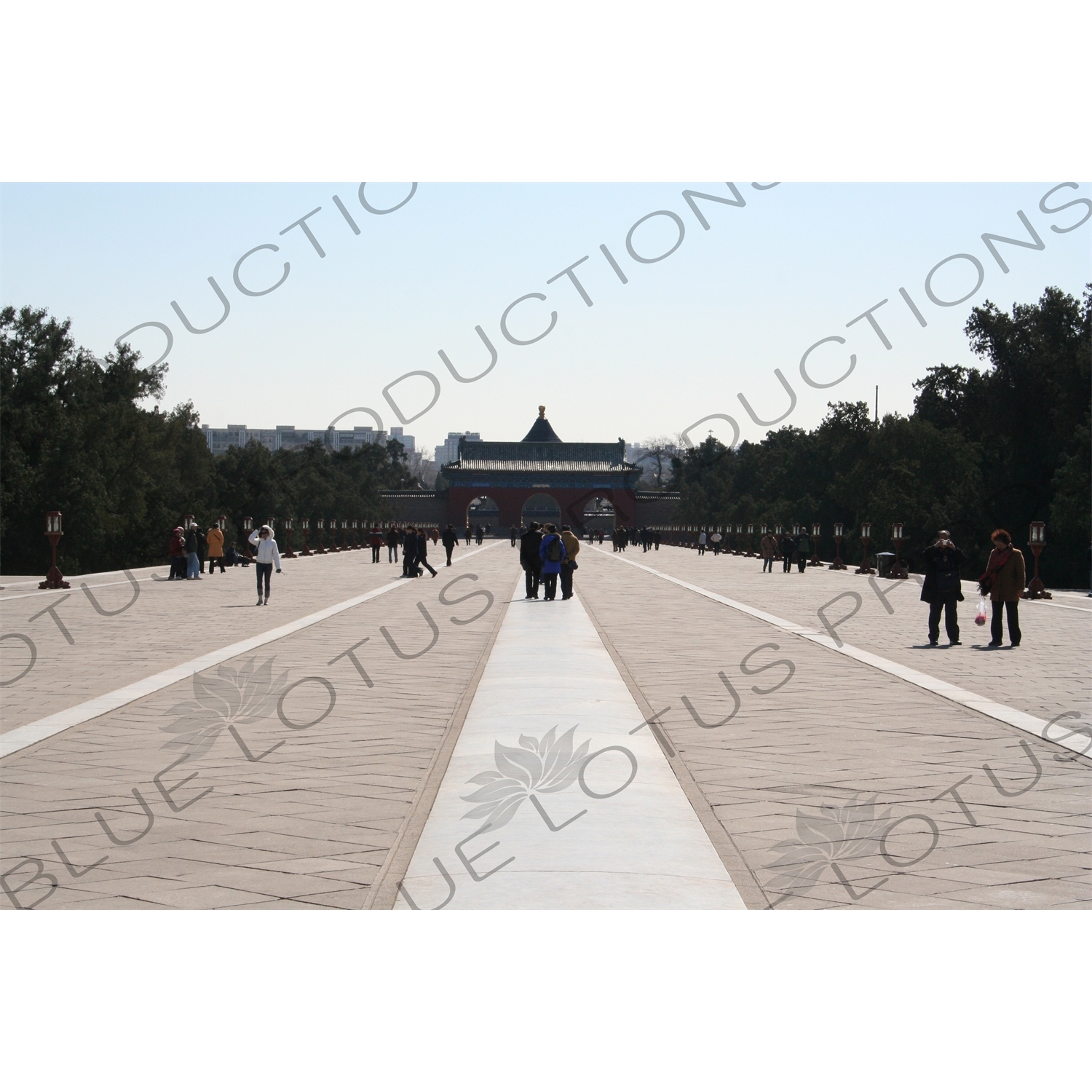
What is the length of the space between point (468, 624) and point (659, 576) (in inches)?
667

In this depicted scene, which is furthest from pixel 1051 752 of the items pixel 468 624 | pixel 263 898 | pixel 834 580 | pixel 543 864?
pixel 834 580

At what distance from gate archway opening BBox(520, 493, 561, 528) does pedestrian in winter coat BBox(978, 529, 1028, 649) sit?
95.8m

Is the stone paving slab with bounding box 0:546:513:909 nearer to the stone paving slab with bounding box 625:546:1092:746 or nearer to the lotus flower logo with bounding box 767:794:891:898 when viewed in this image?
the lotus flower logo with bounding box 767:794:891:898

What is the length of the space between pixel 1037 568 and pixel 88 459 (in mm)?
34129

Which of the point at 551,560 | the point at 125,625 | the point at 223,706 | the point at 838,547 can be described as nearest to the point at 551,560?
the point at 551,560

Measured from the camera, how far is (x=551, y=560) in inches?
867

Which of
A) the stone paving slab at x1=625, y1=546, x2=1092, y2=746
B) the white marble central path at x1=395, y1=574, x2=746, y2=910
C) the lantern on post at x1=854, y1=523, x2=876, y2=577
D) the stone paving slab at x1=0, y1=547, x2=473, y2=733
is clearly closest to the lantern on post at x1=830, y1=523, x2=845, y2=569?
the lantern on post at x1=854, y1=523, x2=876, y2=577

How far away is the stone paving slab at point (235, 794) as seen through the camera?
15.9 ft

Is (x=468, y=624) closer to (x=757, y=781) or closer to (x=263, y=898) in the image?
(x=757, y=781)

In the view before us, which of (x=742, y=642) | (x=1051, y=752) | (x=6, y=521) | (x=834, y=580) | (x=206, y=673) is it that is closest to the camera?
(x=1051, y=752)

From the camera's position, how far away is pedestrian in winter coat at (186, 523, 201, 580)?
30.1 metres

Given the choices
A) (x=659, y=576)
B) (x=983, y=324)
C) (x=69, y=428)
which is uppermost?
(x=983, y=324)

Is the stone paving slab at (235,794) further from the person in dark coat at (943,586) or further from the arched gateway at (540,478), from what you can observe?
the arched gateway at (540,478)

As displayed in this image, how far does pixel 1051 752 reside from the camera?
7.61 metres
